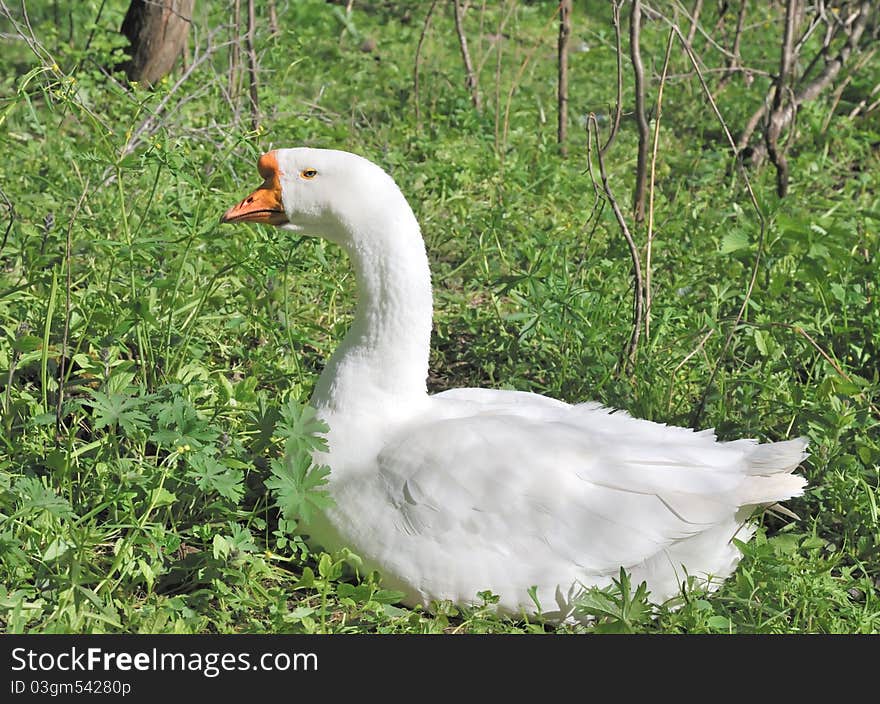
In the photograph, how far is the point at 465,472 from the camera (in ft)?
10.9

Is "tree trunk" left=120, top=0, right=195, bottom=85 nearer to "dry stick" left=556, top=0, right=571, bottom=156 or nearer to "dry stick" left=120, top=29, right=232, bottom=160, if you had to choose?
"dry stick" left=120, top=29, right=232, bottom=160

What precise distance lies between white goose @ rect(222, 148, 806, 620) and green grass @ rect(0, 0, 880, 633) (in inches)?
5.1

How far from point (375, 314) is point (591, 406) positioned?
0.84 meters

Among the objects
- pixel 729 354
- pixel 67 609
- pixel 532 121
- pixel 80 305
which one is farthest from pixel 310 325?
pixel 532 121

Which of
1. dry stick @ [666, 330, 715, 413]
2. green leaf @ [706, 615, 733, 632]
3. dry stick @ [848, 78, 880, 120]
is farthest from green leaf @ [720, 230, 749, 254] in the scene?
dry stick @ [848, 78, 880, 120]

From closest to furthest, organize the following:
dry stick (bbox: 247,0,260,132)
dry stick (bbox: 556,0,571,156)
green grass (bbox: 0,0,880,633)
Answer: green grass (bbox: 0,0,880,633) → dry stick (bbox: 247,0,260,132) → dry stick (bbox: 556,0,571,156)

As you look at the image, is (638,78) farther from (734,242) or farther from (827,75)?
(827,75)

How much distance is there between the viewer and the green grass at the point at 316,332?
130 inches

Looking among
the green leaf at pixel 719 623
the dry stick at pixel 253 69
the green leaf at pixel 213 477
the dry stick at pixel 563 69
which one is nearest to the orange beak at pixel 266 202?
the green leaf at pixel 213 477

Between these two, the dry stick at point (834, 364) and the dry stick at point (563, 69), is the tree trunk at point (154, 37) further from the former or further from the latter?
the dry stick at point (834, 364)

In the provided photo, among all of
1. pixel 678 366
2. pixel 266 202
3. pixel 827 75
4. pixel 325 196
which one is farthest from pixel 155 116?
pixel 827 75

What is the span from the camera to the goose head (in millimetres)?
3490

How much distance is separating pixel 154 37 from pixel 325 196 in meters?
4.27

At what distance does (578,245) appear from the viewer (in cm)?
556
